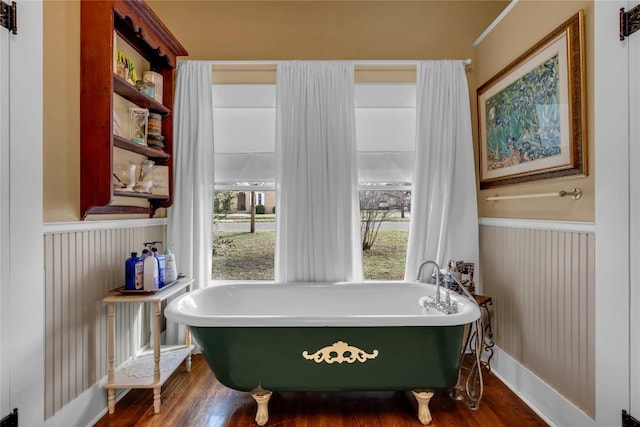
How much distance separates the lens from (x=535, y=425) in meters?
1.78

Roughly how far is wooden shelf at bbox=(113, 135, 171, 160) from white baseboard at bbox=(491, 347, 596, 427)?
2.74 metres

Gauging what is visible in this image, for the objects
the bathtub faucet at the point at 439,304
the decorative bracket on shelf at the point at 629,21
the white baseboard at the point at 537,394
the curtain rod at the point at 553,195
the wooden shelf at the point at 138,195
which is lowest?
the white baseboard at the point at 537,394

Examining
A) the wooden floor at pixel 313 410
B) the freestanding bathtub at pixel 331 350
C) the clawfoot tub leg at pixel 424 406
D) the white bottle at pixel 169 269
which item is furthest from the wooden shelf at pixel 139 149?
the clawfoot tub leg at pixel 424 406

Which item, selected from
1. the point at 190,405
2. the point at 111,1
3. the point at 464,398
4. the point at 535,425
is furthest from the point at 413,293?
the point at 111,1

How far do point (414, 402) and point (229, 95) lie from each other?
253cm

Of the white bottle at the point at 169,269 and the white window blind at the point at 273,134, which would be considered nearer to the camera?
the white bottle at the point at 169,269

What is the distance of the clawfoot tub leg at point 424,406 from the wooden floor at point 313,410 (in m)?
0.04

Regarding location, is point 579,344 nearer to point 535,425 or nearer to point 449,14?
point 535,425

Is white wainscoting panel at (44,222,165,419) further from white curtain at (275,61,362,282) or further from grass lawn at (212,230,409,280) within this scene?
white curtain at (275,61,362,282)

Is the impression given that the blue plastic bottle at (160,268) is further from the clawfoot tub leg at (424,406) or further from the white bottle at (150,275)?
the clawfoot tub leg at (424,406)

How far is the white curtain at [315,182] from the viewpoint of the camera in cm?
255

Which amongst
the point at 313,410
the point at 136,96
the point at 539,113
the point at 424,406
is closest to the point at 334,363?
the point at 313,410

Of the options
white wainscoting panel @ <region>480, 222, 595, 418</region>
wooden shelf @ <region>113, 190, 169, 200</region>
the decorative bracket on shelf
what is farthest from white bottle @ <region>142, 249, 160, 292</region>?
the decorative bracket on shelf

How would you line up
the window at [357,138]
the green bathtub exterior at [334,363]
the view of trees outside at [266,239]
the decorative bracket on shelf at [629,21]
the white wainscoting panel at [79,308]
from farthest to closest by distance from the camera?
the view of trees outside at [266,239] → the window at [357,138] → the green bathtub exterior at [334,363] → the white wainscoting panel at [79,308] → the decorative bracket on shelf at [629,21]
